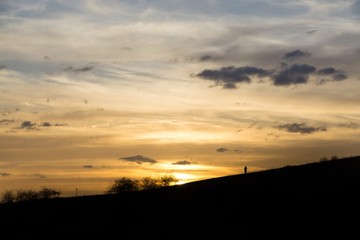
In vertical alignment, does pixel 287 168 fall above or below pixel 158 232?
above

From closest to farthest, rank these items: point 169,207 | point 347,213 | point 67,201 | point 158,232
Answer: point 347,213
point 158,232
point 169,207
point 67,201

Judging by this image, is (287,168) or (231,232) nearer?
(231,232)

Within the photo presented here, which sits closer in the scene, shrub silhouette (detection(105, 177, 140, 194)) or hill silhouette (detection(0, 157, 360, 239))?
hill silhouette (detection(0, 157, 360, 239))

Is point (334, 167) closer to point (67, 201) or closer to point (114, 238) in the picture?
point (114, 238)

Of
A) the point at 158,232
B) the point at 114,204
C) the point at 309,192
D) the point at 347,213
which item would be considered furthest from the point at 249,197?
the point at 114,204

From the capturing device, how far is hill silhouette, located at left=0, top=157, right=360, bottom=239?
41906mm

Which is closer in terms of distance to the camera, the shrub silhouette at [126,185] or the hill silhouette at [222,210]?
the hill silhouette at [222,210]

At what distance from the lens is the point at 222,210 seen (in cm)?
5103

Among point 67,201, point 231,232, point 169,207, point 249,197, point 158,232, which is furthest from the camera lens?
point 67,201

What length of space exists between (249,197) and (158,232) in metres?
9.94

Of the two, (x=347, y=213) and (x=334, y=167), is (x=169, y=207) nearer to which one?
(x=334, y=167)

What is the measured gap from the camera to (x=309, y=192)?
49688 mm

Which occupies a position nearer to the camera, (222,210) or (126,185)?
(222,210)

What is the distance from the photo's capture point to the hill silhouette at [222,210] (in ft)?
137
